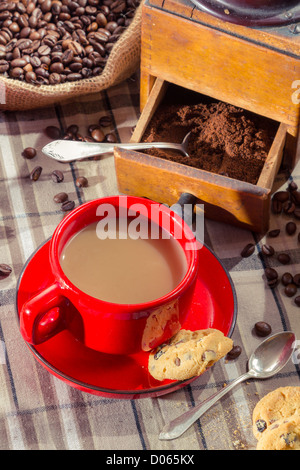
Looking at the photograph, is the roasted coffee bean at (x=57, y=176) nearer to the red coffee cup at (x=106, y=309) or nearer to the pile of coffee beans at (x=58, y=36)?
the pile of coffee beans at (x=58, y=36)

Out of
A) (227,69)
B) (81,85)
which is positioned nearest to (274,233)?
(227,69)

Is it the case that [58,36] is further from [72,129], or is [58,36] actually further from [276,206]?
[276,206]

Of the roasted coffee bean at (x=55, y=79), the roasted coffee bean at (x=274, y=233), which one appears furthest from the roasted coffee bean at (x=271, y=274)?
the roasted coffee bean at (x=55, y=79)

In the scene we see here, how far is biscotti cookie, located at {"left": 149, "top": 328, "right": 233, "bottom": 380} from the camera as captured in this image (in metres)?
1.26

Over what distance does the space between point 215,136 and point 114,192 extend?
27cm

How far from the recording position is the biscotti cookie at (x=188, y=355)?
1261mm

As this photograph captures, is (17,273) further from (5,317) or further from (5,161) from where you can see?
(5,161)

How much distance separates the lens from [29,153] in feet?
5.65


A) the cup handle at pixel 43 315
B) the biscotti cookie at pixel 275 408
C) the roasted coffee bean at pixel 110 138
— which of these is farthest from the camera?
the roasted coffee bean at pixel 110 138

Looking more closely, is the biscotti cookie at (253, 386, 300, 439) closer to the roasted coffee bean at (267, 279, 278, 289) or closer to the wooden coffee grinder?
the roasted coffee bean at (267, 279, 278, 289)

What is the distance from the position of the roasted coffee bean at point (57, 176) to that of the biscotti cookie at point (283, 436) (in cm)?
75

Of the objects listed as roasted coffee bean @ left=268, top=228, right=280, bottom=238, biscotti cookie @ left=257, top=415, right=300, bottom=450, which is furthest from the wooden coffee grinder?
biscotti cookie @ left=257, top=415, right=300, bottom=450

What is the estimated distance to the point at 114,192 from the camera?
1701 mm

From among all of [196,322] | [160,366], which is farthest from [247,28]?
[160,366]
